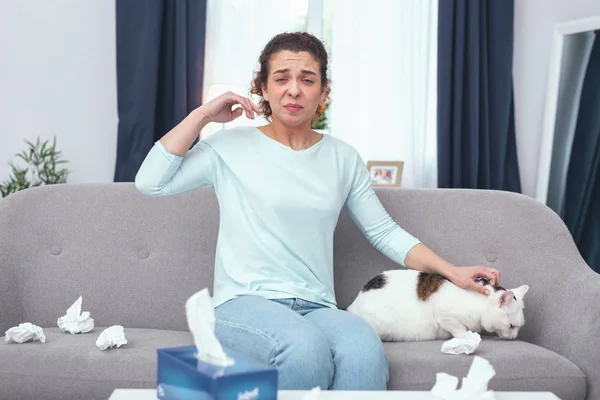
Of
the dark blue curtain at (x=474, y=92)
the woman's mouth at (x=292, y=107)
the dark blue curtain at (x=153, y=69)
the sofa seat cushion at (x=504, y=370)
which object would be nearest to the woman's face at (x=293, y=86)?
the woman's mouth at (x=292, y=107)

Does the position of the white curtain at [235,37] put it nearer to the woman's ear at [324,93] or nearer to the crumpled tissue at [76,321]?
the woman's ear at [324,93]

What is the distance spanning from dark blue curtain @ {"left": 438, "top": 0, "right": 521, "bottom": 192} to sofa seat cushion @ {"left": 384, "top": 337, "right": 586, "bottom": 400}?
6.64 ft

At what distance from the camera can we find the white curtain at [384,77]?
12.7ft

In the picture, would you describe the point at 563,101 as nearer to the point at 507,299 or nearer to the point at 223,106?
the point at 507,299

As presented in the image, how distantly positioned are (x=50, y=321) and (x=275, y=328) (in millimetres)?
934

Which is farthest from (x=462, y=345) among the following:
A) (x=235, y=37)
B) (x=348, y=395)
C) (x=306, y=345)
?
(x=235, y=37)

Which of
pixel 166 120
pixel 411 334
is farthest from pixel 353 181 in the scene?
pixel 166 120

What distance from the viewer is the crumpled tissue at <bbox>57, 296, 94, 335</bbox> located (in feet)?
6.71

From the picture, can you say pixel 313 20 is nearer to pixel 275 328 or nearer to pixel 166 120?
pixel 166 120

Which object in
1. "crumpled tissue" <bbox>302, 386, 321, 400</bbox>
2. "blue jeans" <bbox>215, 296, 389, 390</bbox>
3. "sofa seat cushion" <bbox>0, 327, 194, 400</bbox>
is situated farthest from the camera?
"sofa seat cushion" <bbox>0, 327, 194, 400</bbox>

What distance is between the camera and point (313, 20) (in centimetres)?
395

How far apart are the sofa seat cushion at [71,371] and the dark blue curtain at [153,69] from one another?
6.11 feet

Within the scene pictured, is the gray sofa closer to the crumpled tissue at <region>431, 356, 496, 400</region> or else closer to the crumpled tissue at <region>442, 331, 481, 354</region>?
the crumpled tissue at <region>442, 331, 481, 354</region>

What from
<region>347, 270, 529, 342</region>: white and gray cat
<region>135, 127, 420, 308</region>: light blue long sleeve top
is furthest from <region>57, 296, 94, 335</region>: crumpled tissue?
<region>347, 270, 529, 342</region>: white and gray cat
